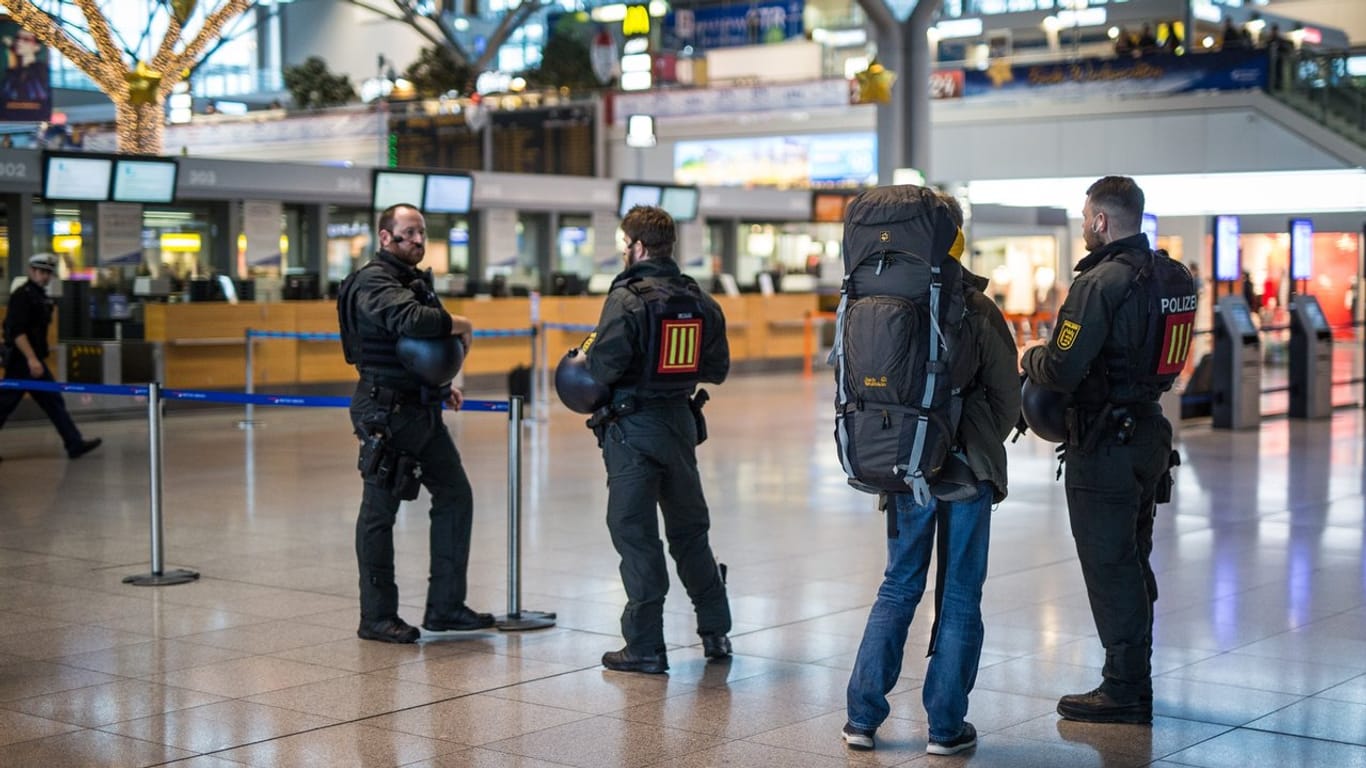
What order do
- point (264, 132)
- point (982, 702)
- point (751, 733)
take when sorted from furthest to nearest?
point (264, 132)
point (982, 702)
point (751, 733)

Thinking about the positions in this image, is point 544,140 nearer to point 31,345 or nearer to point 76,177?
point 76,177

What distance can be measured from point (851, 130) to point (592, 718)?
33.6m

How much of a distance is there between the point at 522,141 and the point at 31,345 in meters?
20.8

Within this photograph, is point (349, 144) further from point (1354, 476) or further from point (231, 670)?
point (231, 670)

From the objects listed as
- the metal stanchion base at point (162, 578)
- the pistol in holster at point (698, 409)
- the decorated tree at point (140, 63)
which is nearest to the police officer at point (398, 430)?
the pistol in holster at point (698, 409)

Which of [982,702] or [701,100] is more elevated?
[701,100]

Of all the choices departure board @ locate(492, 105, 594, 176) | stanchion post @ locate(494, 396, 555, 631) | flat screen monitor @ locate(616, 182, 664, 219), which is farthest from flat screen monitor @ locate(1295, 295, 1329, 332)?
departure board @ locate(492, 105, 594, 176)

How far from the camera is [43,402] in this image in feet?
44.1

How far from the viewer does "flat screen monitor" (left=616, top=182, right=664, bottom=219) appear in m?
22.1

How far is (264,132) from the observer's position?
3400 centimetres

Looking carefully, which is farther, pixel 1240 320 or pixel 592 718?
pixel 1240 320

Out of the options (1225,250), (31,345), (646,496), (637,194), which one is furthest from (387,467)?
(637,194)

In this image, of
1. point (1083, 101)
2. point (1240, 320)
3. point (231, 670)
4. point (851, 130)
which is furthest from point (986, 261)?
point (231, 670)

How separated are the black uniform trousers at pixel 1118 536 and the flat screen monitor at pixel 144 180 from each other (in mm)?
13805
